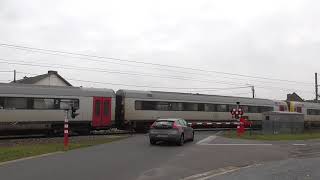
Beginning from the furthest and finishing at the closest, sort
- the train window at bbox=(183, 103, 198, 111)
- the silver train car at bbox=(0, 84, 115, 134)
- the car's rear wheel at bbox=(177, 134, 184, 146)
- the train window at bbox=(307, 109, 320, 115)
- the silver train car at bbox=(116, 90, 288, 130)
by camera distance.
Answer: the train window at bbox=(307, 109, 320, 115)
the train window at bbox=(183, 103, 198, 111)
the silver train car at bbox=(116, 90, 288, 130)
the silver train car at bbox=(0, 84, 115, 134)
the car's rear wheel at bbox=(177, 134, 184, 146)

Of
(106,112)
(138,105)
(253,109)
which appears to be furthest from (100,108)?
(253,109)

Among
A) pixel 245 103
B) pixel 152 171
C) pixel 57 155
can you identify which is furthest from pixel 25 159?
pixel 245 103

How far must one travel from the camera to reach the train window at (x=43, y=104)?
108 feet

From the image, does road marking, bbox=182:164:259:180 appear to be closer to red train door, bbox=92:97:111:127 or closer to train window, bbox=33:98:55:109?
train window, bbox=33:98:55:109

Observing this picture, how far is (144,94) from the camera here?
133 feet

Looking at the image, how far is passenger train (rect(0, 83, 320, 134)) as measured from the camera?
32031 mm

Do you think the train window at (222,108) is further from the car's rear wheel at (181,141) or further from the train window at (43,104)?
the car's rear wheel at (181,141)

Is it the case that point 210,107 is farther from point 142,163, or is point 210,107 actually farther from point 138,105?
point 142,163

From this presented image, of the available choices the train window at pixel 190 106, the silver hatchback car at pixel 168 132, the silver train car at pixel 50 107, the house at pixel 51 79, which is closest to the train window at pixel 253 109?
the train window at pixel 190 106

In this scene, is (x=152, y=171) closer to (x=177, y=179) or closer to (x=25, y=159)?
(x=177, y=179)

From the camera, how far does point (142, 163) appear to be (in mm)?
17359

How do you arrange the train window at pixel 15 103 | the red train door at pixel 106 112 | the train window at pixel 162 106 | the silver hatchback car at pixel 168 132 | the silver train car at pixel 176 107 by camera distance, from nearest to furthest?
the silver hatchback car at pixel 168 132
the train window at pixel 15 103
the red train door at pixel 106 112
the silver train car at pixel 176 107
the train window at pixel 162 106

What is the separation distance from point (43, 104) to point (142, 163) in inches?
691

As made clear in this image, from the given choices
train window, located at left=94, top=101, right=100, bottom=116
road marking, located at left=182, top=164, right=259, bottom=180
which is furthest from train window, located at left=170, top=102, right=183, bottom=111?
road marking, located at left=182, top=164, right=259, bottom=180
